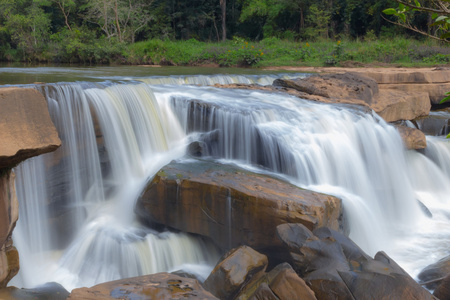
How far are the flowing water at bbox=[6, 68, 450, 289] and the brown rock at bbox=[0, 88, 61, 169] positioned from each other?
2.42 m

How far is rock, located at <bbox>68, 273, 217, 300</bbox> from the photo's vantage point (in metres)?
3.65

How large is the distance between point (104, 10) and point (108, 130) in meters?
20.3

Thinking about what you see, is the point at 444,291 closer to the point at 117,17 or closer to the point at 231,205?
the point at 231,205

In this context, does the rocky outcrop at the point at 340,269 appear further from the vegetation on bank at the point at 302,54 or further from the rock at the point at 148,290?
the vegetation on bank at the point at 302,54

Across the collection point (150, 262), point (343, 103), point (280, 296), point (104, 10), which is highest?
point (104, 10)

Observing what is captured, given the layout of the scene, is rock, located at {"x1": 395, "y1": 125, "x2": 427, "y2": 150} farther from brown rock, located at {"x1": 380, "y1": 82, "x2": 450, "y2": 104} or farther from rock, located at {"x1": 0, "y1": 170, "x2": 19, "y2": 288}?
rock, located at {"x1": 0, "y1": 170, "x2": 19, "y2": 288}

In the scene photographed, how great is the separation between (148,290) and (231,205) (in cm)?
192

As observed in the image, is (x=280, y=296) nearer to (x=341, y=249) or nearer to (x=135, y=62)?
(x=341, y=249)

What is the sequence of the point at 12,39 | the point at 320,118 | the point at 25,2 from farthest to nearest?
the point at 25,2 → the point at 12,39 → the point at 320,118

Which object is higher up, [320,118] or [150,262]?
[320,118]

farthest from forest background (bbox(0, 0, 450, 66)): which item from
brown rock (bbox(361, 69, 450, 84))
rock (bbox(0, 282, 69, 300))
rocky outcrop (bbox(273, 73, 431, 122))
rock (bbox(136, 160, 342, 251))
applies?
rock (bbox(0, 282, 69, 300))

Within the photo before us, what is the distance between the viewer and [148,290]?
3.85m

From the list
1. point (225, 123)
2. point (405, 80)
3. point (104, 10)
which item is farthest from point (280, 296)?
point (104, 10)

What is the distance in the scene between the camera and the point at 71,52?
22.3 meters
